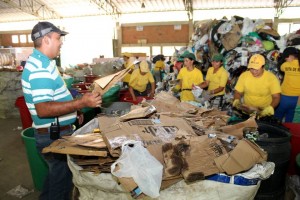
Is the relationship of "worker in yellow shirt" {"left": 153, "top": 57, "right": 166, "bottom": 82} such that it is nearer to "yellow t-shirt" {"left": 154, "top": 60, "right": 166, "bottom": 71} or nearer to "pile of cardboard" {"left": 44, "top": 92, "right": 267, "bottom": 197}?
"yellow t-shirt" {"left": 154, "top": 60, "right": 166, "bottom": 71}

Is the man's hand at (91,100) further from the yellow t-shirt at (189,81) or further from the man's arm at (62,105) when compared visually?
the yellow t-shirt at (189,81)

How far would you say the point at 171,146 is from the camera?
1677 mm

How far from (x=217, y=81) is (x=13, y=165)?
374cm

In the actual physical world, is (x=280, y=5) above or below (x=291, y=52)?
above

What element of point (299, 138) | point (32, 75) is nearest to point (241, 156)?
point (32, 75)

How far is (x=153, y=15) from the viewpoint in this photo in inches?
571

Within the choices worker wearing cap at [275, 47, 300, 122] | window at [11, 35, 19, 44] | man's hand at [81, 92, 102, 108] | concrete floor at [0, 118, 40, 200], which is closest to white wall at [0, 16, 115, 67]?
window at [11, 35, 19, 44]

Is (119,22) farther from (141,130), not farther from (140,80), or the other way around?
(141,130)

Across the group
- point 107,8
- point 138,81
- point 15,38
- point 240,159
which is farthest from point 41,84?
point 15,38

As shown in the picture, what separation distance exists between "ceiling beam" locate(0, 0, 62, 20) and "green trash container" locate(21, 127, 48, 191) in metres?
14.7

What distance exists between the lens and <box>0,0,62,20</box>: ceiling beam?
15109mm

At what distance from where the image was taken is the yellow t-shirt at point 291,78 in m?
4.20

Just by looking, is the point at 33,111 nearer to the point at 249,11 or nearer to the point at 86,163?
the point at 86,163

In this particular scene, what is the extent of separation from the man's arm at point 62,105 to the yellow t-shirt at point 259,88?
2261mm
